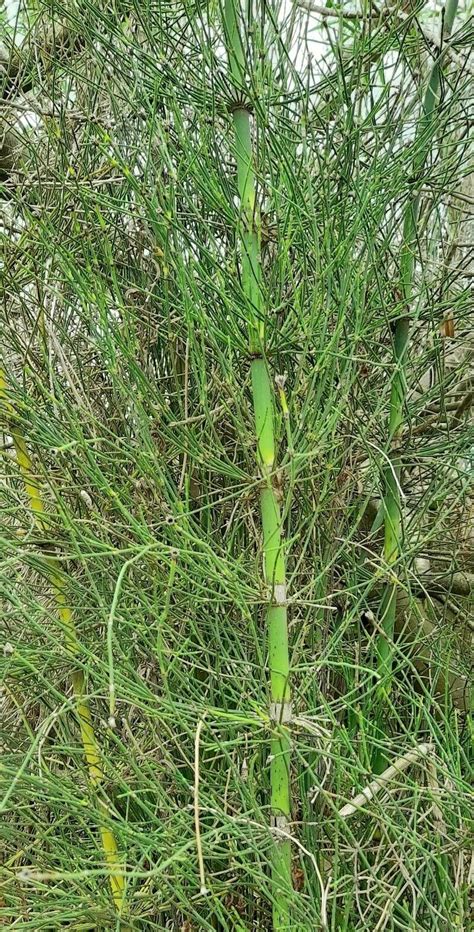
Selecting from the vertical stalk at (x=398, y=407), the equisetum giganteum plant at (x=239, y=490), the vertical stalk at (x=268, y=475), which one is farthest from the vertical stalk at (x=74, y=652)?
the vertical stalk at (x=398, y=407)

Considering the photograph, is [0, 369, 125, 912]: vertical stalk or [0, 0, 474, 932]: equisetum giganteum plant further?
[0, 369, 125, 912]: vertical stalk

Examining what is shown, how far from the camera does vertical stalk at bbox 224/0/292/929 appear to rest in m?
1.01

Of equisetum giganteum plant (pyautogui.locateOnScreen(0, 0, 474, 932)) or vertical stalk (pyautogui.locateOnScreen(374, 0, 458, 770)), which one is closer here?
equisetum giganteum plant (pyautogui.locateOnScreen(0, 0, 474, 932))

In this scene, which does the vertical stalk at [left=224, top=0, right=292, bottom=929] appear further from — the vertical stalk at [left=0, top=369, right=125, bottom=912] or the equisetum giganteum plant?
the vertical stalk at [left=0, top=369, right=125, bottom=912]

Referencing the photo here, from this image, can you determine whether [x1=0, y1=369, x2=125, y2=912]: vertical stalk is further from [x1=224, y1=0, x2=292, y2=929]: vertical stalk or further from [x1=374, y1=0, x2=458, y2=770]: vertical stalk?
[x1=374, y1=0, x2=458, y2=770]: vertical stalk

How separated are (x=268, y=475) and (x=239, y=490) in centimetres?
16

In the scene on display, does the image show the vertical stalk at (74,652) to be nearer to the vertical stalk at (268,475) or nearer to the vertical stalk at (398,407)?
the vertical stalk at (268,475)

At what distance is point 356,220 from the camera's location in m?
0.98

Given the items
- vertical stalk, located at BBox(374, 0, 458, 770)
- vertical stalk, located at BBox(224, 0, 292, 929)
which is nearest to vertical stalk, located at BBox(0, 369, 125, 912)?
vertical stalk, located at BBox(224, 0, 292, 929)

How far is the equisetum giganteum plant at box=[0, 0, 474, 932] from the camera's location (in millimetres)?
983

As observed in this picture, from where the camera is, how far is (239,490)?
1192 millimetres

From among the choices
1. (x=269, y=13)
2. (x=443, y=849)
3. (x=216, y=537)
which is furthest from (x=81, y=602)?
(x=269, y=13)

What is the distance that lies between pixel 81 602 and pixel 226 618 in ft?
0.86

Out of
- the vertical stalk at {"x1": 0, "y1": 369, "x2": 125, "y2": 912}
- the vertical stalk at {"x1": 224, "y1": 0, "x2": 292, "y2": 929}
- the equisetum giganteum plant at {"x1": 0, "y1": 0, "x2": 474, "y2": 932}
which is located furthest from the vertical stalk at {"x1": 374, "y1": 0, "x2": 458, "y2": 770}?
the vertical stalk at {"x1": 0, "y1": 369, "x2": 125, "y2": 912}
